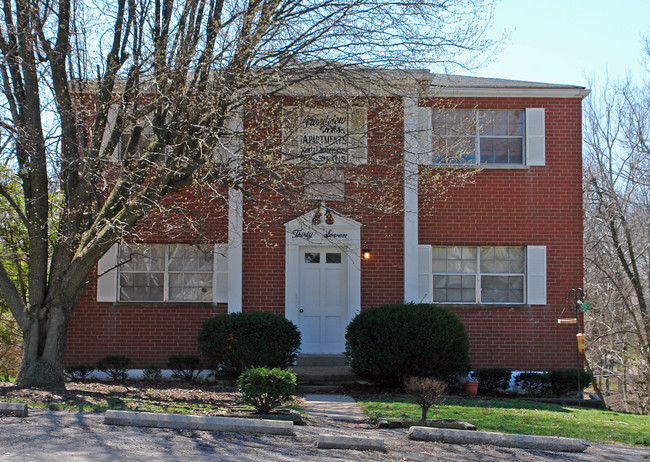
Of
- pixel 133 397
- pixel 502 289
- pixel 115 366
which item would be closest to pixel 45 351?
pixel 133 397

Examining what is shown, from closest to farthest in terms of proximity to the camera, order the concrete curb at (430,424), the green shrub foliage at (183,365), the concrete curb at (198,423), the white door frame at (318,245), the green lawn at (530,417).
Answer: the concrete curb at (198,423), the concrete curb at (430,424), the green lawn at (530,417), the green shrub foliage at (183,365), the white door frame at (318,245)

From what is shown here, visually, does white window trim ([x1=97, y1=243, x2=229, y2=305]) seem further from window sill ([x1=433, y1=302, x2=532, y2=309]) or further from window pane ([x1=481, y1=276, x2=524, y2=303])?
window pane ([x1=481, y1=276, x2=524, y2=303])

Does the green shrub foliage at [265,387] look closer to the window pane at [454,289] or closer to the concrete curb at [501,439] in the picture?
the concrete curb at [501,439]

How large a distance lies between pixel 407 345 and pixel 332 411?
106 inches

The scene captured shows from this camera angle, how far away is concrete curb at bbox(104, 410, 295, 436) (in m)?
8.09

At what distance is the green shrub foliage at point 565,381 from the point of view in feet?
46.4

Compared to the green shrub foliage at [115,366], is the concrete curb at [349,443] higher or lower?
higher

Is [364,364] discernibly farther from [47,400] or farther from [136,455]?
[136,455]

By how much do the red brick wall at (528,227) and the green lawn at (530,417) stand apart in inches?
74.5

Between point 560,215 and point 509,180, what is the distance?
1.30 m

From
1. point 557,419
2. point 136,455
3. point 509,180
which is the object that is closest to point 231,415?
point 136,455

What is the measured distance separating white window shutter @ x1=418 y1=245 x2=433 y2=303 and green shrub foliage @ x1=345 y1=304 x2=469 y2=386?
153 cm

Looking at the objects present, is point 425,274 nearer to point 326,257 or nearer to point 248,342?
point 326,257

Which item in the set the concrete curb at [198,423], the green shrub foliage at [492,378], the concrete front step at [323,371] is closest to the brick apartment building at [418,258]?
the concrete front step at [323,371]
